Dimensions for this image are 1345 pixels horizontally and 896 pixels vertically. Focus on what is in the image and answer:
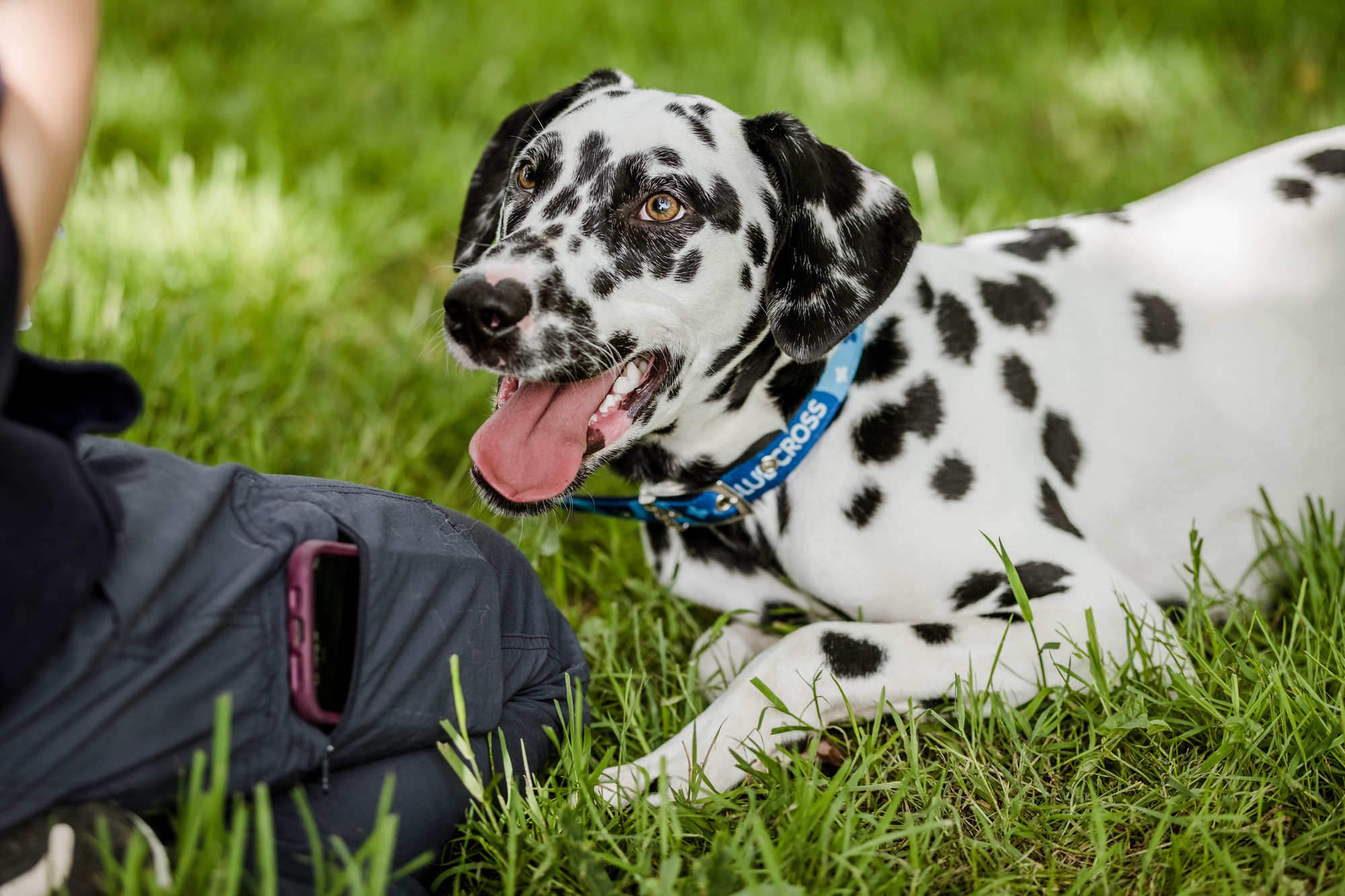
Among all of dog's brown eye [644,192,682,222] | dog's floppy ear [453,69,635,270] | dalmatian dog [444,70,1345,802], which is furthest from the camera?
dog's floppy ear [453,69,635,270]

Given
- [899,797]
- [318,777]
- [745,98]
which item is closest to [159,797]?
[318,777]

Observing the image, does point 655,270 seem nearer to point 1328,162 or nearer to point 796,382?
point 796,382

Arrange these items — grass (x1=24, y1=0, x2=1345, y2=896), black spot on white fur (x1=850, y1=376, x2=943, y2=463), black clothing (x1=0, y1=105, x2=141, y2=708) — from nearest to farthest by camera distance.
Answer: black clothing (x1=0, y1=105, x2=141, y2=708), grass (x1=24, y1=0, x2=1345, y2=896), black spot on white fur (x1=850, y1=376, x2=943, y2=463)

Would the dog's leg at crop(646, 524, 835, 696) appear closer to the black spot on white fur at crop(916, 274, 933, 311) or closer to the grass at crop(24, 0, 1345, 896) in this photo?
the grass at crop(24, 0, 1345, 896)

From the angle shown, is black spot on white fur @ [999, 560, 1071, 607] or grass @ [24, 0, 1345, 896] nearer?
grass @ [24, 0, 1345, 896]

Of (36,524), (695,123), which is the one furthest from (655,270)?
(36,524)

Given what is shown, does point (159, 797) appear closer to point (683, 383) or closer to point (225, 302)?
point (683, 383)

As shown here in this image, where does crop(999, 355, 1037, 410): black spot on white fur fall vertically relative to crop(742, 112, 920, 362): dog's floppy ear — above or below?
below

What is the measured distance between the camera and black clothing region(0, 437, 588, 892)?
1586 mm

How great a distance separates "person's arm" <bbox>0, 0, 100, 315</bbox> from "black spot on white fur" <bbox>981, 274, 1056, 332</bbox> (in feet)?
7.09

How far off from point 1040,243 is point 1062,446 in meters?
0.65

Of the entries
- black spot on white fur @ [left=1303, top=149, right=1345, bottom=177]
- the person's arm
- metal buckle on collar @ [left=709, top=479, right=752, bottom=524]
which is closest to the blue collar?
metal buckle on collar @ [left=709, top=479, right=752, bottom=524]

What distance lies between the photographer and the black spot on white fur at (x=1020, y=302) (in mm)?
2906

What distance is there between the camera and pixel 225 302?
13.9ft
